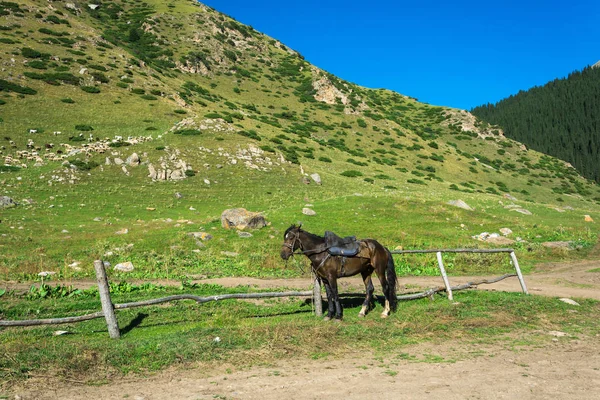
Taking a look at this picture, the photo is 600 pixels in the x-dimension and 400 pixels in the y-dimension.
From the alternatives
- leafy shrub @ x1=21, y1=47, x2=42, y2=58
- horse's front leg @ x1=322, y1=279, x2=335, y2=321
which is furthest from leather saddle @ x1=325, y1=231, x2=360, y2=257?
leafy shrub @ x1=21, y1=47, x2=42, y2=58

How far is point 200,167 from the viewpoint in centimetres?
4175

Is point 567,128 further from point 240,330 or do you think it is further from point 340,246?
point 240,330

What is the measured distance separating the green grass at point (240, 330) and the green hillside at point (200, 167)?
659 centimetres

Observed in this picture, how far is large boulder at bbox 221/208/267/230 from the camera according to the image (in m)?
26.5

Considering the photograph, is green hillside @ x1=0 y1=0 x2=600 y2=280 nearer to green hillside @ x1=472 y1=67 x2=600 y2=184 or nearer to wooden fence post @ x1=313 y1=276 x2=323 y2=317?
wooden fence post @ x1=313 y1=276 x2=323 y2=317

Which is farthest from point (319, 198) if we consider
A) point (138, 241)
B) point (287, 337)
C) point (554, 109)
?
point (554, 109)

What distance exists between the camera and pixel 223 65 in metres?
96.1

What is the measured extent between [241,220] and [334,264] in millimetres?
15479

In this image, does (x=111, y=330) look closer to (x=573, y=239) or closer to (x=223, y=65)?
(x=573, y=239)

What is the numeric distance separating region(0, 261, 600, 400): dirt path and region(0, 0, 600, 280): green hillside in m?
11.9

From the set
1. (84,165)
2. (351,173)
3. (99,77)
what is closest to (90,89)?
(99,77)

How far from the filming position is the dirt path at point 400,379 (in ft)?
23.4

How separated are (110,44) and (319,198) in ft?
176

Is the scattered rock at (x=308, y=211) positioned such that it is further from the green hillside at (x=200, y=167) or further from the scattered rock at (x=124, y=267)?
the scattered rock at (x=124, y=267)
